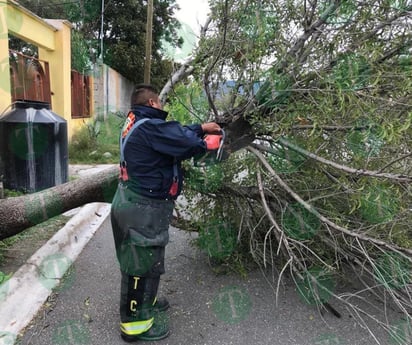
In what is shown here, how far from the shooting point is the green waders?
2436 mm

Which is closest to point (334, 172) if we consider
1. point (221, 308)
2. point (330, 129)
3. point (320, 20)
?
point (330, 129)

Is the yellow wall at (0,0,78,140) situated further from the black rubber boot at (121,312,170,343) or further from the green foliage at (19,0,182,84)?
the green foliage at (19,0,182,84)

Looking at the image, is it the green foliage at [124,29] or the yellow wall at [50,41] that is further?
the green foliage at [124,29]

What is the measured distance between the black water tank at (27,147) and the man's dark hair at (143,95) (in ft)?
10.8

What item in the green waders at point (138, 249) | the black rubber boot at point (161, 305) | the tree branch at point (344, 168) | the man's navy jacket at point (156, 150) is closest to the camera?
the tree branch at point (344, 168)

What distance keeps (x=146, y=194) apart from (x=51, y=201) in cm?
126

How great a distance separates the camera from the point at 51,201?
3254 millimetres

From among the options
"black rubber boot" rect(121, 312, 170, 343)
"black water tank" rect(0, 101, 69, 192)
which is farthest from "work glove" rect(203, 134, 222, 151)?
"black water tank" rect(0, 101, 69, 192)

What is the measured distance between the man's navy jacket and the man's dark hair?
7 cm

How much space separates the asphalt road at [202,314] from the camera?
259cm

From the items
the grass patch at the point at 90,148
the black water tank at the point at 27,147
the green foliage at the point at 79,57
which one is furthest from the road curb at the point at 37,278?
the green foliage at the point at 79,57

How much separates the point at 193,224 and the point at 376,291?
164 cm

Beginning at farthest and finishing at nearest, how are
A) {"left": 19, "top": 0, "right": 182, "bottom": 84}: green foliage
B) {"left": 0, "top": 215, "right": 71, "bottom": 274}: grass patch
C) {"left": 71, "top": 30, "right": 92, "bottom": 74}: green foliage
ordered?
{"left": 19, "top": 0, "right": 182, "bottom": 84}: green foliage → {"left": 71, "top": 30, "right": 92, "bottom": 74}: green foliage → {"left": 0, "top": 215, "right": 71, "bottom": 274}: grass patch

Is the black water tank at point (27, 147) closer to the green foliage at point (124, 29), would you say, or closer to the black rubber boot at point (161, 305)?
the black rubber boot at point (161, 305)
